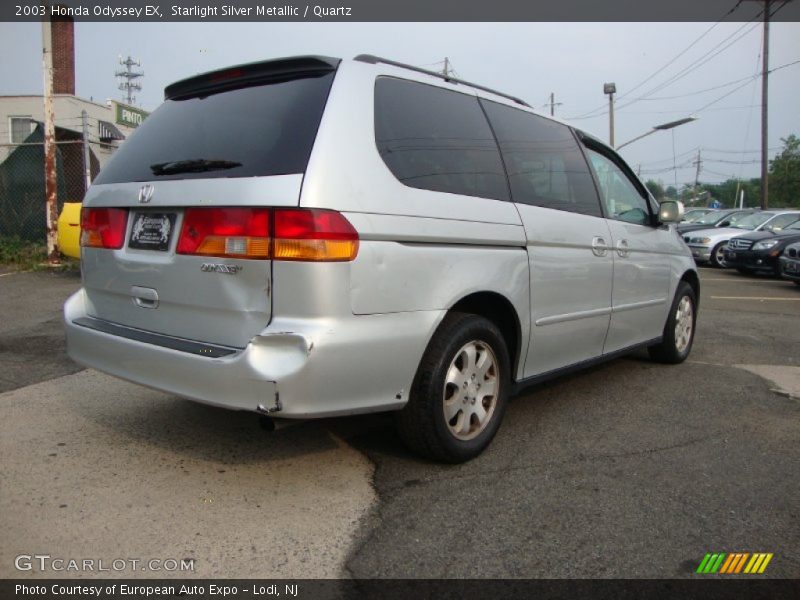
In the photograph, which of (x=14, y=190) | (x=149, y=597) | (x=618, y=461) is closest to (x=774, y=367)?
(x=618, y=461)

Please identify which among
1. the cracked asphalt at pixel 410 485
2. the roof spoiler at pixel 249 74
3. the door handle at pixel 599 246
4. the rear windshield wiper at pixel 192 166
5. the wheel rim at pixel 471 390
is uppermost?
the roof spoiler at pixel 249 74

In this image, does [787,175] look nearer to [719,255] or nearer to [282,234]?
[719,255]

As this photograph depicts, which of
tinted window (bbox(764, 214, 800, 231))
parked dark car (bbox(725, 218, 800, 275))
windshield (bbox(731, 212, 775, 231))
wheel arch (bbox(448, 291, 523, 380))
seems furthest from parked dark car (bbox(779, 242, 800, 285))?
wheel arch (bbox(448, 291, 523, 380))

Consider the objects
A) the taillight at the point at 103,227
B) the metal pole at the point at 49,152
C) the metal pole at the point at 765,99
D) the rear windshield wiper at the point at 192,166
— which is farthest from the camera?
the metal pole at the point at 765,99

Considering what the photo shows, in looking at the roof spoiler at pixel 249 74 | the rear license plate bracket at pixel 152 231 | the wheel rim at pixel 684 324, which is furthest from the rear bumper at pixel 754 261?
the rear license plate bracket at pixel 152 231

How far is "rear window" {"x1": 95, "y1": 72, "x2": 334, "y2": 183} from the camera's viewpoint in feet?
8.27

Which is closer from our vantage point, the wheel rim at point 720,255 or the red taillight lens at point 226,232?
the red taillight lens at point 226,232

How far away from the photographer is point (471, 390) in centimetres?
305

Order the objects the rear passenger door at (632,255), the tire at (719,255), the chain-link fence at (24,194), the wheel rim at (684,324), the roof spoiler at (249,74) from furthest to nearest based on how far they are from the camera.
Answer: the tire at (719,255) → the chain-link fence at (24,194) → the wheel rim at (684,324) → the rear passenger door at (632,255) → the roof spoiler at (249,74)

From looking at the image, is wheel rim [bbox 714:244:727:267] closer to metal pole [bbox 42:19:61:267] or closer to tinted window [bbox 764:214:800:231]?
tinted window [bbox 764:214:800:231]

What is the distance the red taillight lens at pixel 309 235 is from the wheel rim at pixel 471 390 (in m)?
0.84

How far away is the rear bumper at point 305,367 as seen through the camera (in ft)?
7.69

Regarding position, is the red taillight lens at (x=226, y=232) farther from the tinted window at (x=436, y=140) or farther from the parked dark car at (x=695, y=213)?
the parked dark car at (x=695, y=213)

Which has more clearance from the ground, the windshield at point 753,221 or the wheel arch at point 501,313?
the windshield at point 753,221
